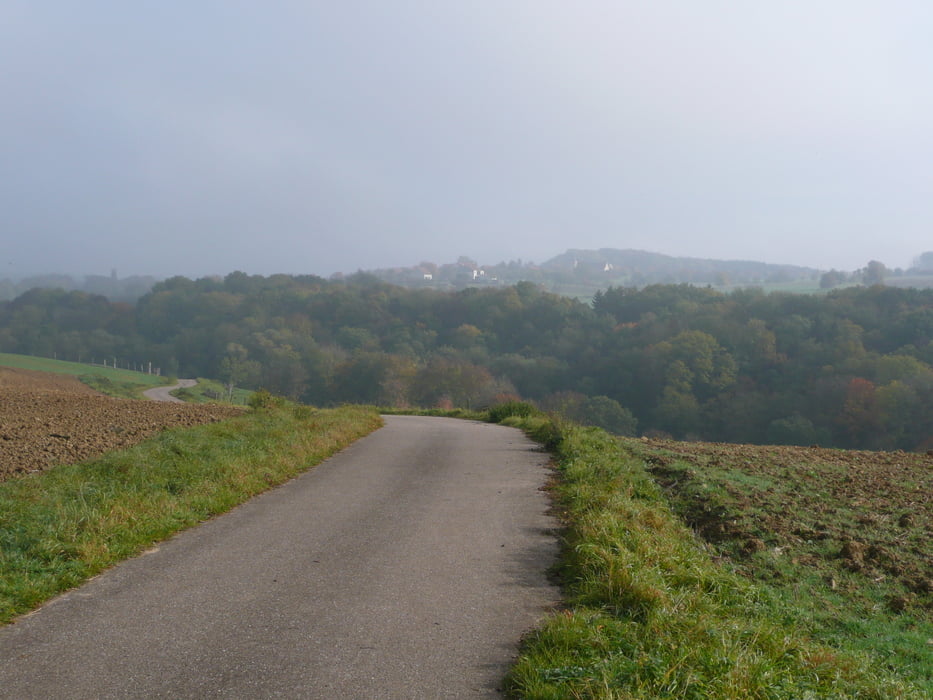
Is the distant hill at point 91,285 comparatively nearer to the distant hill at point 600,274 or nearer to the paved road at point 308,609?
the distant hill at point 600,274

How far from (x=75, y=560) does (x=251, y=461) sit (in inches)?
170

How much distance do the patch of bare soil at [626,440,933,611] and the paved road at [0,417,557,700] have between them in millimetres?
2226

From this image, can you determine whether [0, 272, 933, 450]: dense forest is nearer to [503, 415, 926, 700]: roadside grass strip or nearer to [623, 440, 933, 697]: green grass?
[623, 440, 933, 697]: green grass

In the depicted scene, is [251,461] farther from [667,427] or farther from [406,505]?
[667,427]

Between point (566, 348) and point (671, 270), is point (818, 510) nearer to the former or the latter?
point (566, 348)

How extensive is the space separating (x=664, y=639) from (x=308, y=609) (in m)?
2.39

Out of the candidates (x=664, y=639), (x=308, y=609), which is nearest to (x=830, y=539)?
(x=664, y=639)

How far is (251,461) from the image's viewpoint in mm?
10156

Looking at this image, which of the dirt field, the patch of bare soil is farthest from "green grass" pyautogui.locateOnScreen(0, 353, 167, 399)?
the patch of bare soil

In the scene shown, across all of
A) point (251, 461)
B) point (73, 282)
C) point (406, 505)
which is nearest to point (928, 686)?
point (406, 505)

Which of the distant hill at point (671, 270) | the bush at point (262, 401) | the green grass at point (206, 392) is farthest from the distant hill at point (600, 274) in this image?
the bush at point (262, 401)

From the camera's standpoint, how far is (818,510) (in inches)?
355

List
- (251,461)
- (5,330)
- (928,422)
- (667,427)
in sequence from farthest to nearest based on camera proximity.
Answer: (5,330)
(667,427)
(928,422)
(251,461)

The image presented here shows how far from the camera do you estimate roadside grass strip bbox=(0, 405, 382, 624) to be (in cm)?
568
